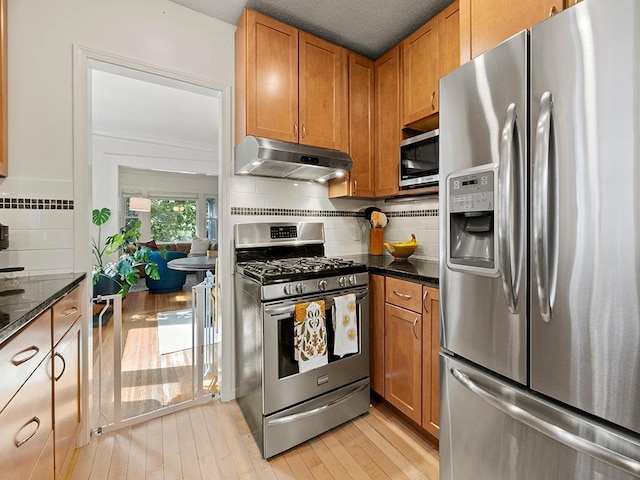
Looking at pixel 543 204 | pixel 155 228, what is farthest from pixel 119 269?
pixel 155 228

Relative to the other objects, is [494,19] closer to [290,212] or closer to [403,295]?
[403,295]

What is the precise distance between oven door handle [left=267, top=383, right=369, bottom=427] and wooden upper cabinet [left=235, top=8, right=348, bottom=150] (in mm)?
1688

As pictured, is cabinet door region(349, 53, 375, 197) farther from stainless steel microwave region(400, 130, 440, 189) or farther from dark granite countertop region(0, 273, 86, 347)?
dark granite countertop region(0, 273, 86, 347)

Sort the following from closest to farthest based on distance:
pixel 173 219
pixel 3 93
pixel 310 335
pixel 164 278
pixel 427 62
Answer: pixel 3 93, pixel 310 335, pixel 427 62, pixel 164 278, pixel 173 219

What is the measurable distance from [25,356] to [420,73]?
2430 millimetres

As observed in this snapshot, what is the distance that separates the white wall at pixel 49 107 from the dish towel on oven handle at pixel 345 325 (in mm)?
1493

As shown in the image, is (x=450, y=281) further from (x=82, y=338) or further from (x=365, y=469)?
(x=82, y=338)

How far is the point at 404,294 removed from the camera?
184 centimetres

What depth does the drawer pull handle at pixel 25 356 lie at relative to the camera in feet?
2.77

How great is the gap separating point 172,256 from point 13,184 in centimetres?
451

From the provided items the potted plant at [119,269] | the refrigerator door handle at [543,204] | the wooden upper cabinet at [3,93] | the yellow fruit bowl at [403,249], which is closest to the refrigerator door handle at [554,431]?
the refrigerator door handle at [543,204]

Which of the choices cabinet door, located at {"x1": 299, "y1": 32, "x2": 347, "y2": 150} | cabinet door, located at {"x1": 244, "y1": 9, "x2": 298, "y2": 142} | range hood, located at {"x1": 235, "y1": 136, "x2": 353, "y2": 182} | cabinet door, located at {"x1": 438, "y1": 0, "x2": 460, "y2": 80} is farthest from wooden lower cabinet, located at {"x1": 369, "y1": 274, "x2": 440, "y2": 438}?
cabinet door, located at {"x1": 438, "y1": 0, "x2": 460, "y2": 80}

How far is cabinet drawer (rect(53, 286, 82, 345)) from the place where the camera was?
120cm

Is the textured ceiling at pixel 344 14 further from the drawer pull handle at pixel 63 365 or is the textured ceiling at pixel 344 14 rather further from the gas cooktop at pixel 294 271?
the drawer pull handle at pixel 63 365
